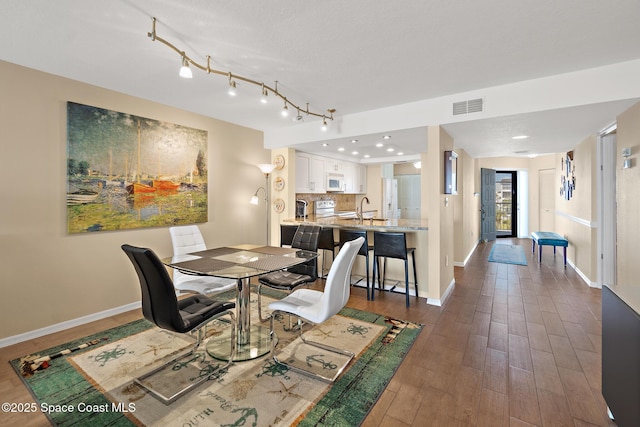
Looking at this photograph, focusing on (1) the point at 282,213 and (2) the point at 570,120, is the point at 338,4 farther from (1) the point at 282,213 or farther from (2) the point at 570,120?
(1) the point at 282,213

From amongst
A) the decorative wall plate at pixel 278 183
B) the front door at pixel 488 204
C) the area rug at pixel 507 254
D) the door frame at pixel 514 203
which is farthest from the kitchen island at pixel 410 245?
the door frame at pixel 514 203

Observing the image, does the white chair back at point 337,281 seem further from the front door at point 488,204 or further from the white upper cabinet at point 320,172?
the front door at point 488,204

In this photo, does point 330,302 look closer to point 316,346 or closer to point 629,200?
point 316,346

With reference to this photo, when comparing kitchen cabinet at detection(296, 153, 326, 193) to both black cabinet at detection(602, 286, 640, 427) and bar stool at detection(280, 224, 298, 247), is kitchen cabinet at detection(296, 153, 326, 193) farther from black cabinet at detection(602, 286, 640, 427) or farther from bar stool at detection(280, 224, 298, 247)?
black cabinet at detection(602, 286, 640, 427)

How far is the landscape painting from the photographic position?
121 inches

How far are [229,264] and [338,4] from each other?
6.77ft

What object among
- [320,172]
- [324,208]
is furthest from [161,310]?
[324,208]

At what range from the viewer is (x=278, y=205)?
519 cm

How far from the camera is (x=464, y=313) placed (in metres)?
3.46

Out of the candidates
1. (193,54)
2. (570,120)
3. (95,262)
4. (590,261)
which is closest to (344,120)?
(193,54)

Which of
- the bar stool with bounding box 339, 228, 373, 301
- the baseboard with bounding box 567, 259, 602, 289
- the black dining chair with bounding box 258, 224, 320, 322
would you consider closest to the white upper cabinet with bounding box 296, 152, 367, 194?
the bar stool with bounding box 339, 228, 373, 301

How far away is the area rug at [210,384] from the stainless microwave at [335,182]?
155 inches

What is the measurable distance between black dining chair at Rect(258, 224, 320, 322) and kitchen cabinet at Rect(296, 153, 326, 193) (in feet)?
6.81

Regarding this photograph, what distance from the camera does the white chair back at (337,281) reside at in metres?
2.15
